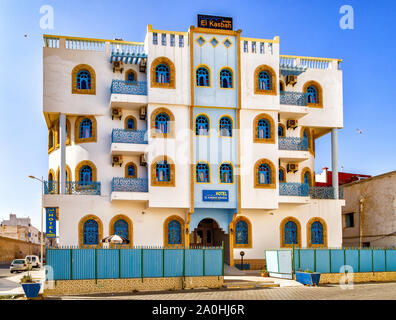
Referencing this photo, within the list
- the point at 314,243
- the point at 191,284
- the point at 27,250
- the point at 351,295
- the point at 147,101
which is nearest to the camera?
the point at 351,295

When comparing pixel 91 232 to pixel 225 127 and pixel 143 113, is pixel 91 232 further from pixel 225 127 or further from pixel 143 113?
pixel 225 127

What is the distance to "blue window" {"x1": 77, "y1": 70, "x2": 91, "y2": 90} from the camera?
3512 centimetres

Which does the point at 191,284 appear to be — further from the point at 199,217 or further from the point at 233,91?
the point at 233,91

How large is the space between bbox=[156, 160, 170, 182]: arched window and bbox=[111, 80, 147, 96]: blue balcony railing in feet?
15.5

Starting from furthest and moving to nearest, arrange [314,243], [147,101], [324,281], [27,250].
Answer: [27,250], [314,243], [147,101], [324,281]

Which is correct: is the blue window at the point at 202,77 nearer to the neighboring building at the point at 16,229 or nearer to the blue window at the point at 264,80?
the blue window at the point at 264,80

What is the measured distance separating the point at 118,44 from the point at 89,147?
726 centimetres

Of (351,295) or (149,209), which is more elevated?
(149,209)

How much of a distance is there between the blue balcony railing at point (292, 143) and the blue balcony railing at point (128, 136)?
971cm

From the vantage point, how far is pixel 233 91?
3572 cm

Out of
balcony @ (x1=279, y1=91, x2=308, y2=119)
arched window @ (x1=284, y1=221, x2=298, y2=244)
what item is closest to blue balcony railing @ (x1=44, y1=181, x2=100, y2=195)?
arched window @ (x1=284, y1=221, x2=298, y2=244)

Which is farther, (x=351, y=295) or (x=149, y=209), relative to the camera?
(x=149, y=209)

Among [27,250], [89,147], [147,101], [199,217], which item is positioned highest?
[147,101]

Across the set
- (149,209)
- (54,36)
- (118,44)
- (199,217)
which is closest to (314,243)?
(199,217)
